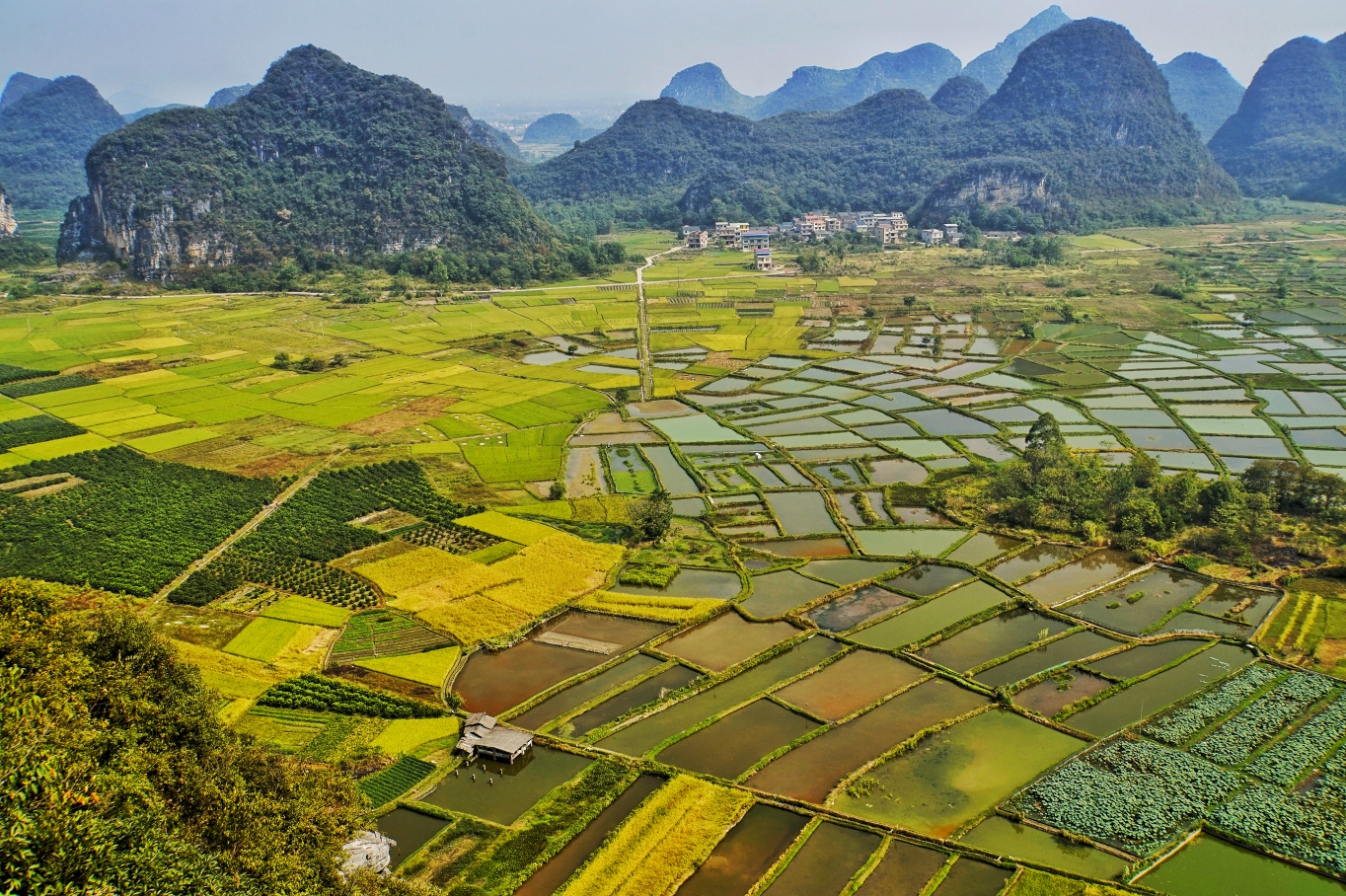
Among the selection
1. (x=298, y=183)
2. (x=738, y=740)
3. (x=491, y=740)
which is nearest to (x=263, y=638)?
(x=491, y=740)

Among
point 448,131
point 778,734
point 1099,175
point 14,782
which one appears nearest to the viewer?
point 14,782

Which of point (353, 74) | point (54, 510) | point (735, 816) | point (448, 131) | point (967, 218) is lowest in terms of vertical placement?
point (735, 816)

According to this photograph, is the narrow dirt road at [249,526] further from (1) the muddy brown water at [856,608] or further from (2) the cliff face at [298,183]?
(2) the cliff face at [298,183]

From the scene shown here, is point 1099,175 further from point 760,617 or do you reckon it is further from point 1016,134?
point 760,617

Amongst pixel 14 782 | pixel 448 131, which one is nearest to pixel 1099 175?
pixel 448 131

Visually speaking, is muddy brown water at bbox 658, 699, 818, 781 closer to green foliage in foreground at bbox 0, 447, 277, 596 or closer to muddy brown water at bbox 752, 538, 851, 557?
muddy brown water at bbox 752, 538, 851, 557

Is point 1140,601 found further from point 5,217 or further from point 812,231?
point 5,217

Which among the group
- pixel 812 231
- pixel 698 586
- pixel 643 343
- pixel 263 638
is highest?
pixel 812 231

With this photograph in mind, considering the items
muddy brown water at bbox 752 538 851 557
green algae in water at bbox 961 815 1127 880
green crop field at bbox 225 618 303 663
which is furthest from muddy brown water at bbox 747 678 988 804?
green crop field at bbox 225 618 303 663
